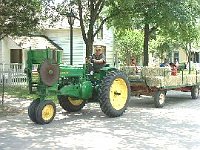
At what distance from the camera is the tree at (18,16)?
18281mm

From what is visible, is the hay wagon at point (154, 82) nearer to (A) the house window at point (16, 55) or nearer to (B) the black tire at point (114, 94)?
(B) the black tire at point (114, 94)

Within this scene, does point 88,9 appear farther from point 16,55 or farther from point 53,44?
point 16,55

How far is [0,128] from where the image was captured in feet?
34.9

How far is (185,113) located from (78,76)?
3.63 metres

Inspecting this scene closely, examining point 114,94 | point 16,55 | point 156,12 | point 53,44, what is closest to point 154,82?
point 114,94

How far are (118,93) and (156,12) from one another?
8938 millimetres

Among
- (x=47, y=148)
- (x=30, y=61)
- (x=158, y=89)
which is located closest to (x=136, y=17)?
(x=158, y=89)

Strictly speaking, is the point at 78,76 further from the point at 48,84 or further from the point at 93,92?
the point at 48,84

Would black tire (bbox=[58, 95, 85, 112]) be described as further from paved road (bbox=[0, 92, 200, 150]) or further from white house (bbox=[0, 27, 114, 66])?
white house (bbox=[0, 27, 114, 66])

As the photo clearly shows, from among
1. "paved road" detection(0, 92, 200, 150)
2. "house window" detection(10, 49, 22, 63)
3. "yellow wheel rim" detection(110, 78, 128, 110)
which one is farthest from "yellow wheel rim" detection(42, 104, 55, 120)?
"house window" detection(10, 49, 22, 63)

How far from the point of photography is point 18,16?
62.5 ft

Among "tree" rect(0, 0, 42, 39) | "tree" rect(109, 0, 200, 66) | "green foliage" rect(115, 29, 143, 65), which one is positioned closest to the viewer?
"tree" rect(0, 0, 42, 39)

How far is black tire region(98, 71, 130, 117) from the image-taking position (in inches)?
485

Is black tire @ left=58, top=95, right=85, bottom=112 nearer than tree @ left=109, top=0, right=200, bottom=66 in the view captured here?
Yes
